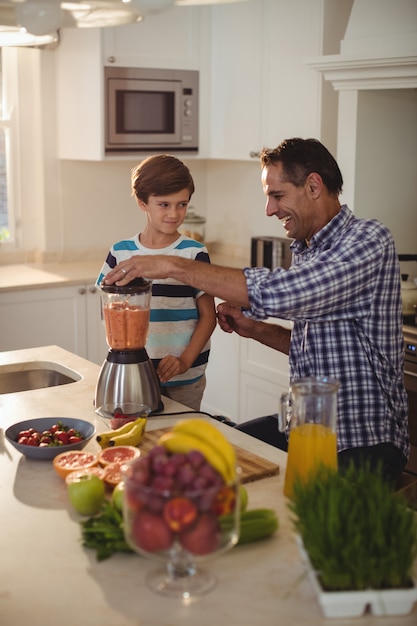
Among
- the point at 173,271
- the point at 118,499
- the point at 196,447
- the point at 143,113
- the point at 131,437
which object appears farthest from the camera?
the point at 143,113

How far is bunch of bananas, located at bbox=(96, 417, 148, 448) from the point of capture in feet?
6.24

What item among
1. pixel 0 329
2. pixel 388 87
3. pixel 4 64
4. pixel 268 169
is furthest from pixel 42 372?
pixel 4 64

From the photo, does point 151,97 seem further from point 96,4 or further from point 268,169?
point 96,4

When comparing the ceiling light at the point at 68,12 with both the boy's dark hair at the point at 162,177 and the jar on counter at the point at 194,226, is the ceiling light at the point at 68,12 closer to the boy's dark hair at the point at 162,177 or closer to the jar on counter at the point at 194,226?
the boy's dark hair at the point at 162,177

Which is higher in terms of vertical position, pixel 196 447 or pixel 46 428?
pixel 196 447

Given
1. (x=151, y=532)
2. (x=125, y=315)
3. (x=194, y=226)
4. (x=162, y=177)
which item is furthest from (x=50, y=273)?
(x=151, y=532)

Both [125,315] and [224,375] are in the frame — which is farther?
[224,375]

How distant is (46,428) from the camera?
1.98 metres

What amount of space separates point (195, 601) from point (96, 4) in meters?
1.11

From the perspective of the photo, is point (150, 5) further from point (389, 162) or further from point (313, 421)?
point (389, 162)

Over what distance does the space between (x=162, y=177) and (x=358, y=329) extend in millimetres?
772

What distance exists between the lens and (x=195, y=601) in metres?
1.30

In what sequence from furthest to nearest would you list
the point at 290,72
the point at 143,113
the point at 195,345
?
1. the point at 143,113
2. the point at 290,72
3. the point at 195,345

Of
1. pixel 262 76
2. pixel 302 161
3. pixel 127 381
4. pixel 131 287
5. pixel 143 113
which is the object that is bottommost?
pixel 127 381
